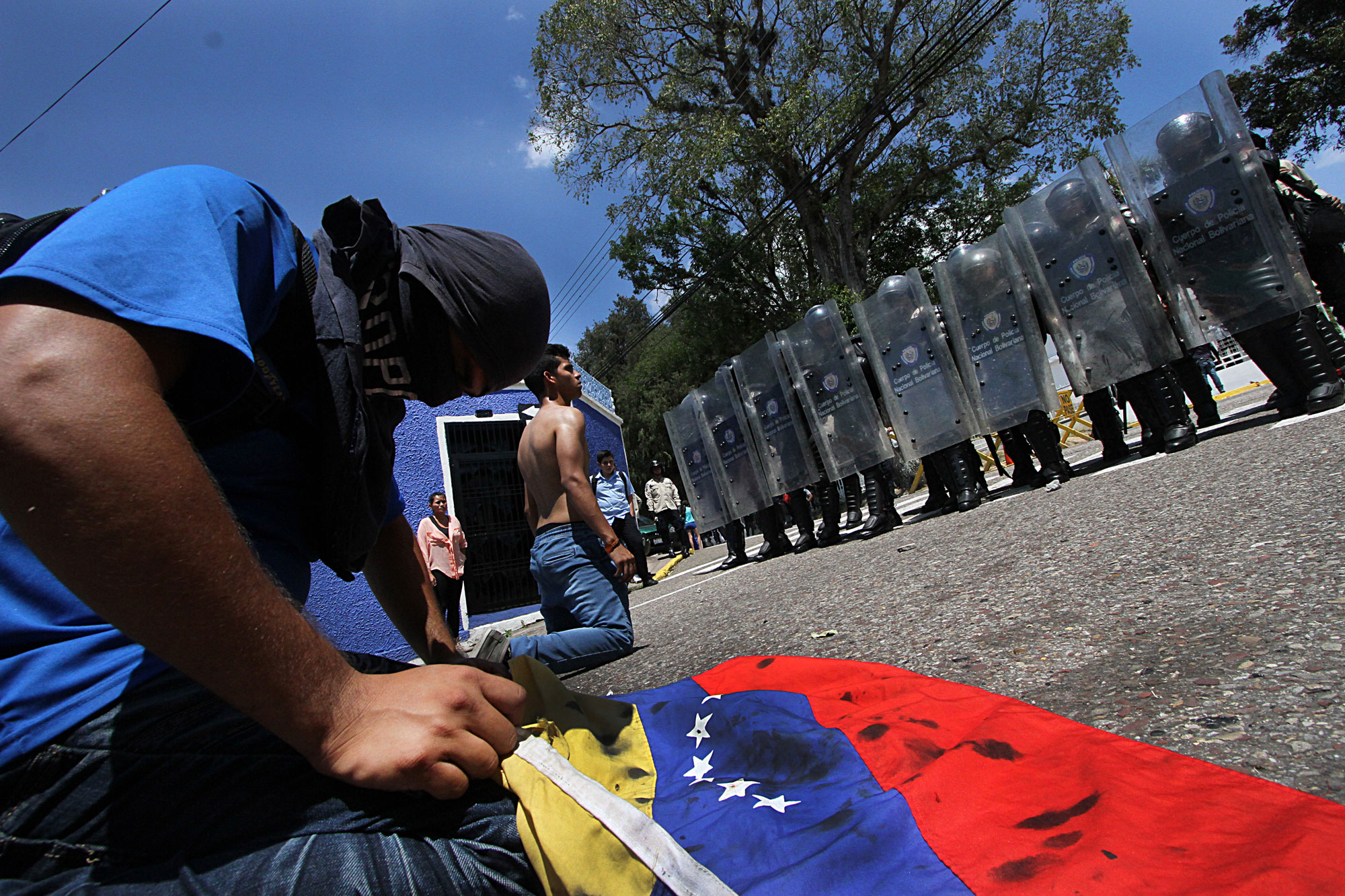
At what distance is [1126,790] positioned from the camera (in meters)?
1.02

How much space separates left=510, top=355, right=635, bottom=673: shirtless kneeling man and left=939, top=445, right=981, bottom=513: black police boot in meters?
3.63

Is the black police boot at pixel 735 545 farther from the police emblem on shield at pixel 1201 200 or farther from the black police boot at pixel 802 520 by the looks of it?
the police emblem on shield at pixel 1201 200

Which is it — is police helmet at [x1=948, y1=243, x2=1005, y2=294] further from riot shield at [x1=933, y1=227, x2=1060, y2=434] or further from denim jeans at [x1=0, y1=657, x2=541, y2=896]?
denim jeans at [x1=0, y1=657, x2=541, y2=896]

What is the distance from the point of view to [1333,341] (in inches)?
183

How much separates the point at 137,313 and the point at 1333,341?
21.0 feet

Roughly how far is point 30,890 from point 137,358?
0.59m

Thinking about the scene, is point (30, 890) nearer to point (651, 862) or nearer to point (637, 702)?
point (651, 862)

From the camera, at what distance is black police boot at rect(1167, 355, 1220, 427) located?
5684mm

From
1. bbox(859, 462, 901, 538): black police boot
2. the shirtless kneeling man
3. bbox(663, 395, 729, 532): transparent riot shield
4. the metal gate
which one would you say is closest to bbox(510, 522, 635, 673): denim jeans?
the shirtless kneeling man

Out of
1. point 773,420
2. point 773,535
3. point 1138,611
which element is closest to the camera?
point 1138,611

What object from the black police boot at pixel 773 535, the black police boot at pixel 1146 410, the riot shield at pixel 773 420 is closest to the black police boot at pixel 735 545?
the black police boot at pixel 773 535

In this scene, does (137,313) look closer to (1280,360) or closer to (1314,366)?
(1314,366)

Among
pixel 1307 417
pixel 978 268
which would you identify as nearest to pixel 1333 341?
pixel 1307 417

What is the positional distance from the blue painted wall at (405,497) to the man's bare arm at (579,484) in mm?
2237
